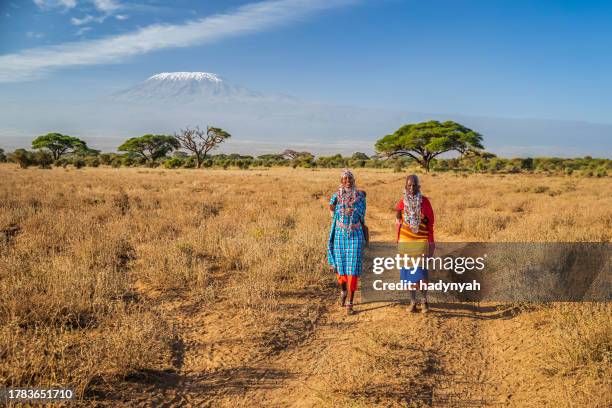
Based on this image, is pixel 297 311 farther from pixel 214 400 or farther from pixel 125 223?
pixel 125 223

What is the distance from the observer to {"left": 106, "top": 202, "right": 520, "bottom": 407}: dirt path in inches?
138

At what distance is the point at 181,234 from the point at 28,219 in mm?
3880

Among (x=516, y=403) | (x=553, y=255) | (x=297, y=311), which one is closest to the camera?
(x=516, y=403)

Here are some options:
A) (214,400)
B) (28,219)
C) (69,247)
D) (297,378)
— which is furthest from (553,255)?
(28,219)

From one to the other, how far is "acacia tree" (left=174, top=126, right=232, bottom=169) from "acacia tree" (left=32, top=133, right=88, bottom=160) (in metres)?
23.9

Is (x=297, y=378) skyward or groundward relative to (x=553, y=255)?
groundward

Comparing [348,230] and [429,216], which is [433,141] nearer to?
[429,216]

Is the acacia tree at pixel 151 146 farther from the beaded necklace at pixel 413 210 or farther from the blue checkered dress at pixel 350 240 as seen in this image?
the beaded necklace at pixel 413 210

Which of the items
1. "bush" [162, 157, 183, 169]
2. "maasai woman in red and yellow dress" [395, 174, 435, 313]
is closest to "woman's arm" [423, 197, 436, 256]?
"maasai woman in red and yellow dress" [395, 174, 435, 313]

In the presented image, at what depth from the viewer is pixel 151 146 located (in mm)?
67188

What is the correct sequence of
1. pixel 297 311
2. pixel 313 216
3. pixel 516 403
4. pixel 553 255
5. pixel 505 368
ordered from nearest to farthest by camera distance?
1. pixel 516 403
2. pixel 505 368
3. pixel 297 311
4. pixel 553 255
5. pixel 313 216

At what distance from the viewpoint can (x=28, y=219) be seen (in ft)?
32.1

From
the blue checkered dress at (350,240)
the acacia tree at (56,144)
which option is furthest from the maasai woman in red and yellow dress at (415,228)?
the acacia tree at (56,144)

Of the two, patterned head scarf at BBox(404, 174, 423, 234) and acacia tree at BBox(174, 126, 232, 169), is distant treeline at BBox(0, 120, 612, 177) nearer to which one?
acacia tree at BBox(174, 126, 232, 169)
